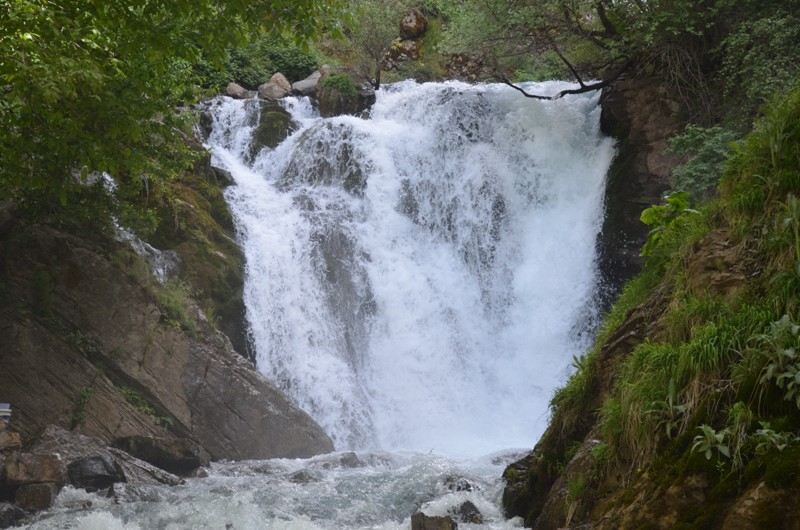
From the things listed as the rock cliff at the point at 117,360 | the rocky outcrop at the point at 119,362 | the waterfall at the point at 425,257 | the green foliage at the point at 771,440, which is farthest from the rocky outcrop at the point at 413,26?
the green foliage at the point at 771,440

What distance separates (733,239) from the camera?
6094mm

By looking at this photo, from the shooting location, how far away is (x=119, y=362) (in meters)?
12.1

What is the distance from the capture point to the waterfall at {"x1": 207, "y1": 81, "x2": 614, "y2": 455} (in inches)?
603

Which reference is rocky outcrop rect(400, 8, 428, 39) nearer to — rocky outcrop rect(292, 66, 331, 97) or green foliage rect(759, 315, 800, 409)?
rocky outcrop rect(292, 66, 331, 97)

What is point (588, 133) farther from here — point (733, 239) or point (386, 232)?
point (733, 239)

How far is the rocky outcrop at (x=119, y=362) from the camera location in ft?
37.2

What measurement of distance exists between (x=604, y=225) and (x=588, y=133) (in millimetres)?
2900

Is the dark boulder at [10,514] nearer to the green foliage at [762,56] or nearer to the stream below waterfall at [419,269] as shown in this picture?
the stream below waterfall at [419,269]

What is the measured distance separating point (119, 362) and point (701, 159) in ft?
34.5

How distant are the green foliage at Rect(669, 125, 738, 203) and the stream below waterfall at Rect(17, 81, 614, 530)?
11.7 feet

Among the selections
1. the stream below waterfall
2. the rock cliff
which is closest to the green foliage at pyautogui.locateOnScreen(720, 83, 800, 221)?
the stream below waterfall

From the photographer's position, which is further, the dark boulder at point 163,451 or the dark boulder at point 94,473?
the dark boulder at point 163,451

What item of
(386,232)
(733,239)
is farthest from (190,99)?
(733,239)

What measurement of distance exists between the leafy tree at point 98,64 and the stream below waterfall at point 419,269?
468 centimetres
